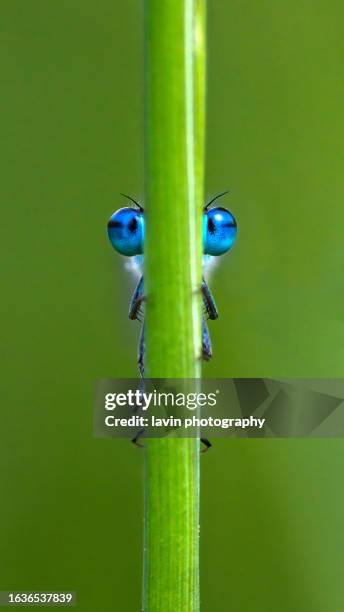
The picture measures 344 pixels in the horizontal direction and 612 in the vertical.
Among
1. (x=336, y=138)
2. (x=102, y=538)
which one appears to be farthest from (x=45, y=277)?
(x=336, y=138)

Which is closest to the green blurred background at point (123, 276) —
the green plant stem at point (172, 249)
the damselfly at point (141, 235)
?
the damselfly at point (141, 235)

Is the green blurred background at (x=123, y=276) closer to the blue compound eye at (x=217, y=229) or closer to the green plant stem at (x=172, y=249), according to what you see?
the blue compound eye at (x=217, y=229)

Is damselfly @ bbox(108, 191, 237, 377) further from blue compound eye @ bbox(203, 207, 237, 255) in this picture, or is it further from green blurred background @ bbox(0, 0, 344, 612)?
green blurred background @ bbox(0, 0, 344, 612)

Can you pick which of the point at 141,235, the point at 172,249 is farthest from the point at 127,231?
the point at 172,249

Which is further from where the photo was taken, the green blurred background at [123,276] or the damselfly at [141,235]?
the green blurred background at [123,276]

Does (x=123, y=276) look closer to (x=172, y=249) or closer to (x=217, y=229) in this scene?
(x=217, y=229)
